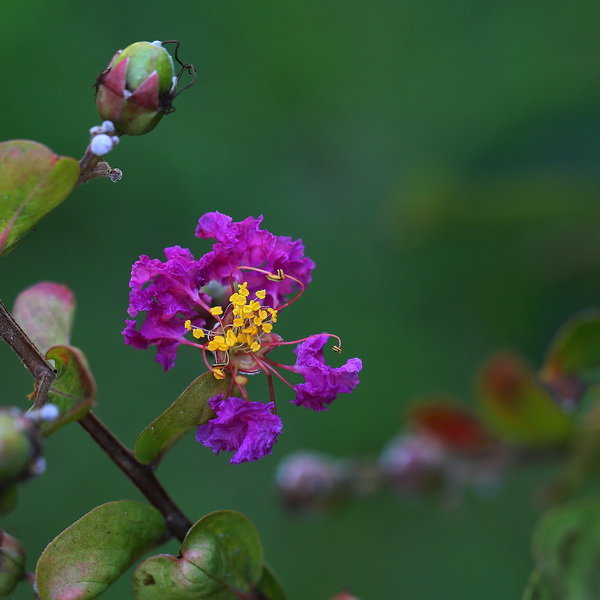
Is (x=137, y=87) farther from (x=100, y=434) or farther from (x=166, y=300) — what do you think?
(x=100, y=434)

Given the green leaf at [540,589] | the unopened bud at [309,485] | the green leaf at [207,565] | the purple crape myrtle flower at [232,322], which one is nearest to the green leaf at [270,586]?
the green leaf at [207,565]

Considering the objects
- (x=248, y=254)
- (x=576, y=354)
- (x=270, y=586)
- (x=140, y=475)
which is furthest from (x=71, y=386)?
(x=576, y=354)

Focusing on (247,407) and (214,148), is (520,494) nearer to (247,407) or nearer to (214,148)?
(214,148)

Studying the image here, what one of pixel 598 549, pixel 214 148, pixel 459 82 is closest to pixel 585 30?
pixel 459 82

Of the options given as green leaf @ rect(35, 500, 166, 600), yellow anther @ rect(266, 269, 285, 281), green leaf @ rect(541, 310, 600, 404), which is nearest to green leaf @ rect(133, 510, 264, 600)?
green leaf @ rect(35, 500, 166, 600)

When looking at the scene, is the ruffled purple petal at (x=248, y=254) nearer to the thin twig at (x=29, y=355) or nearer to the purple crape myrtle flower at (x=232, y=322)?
the purple crape myrtle flower at (x=232, y=322)

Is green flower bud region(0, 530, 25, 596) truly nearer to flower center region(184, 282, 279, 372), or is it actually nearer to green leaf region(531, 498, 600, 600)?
flower center region(184, 282, 279, 372)

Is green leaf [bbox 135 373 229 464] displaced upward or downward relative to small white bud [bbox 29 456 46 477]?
downward
